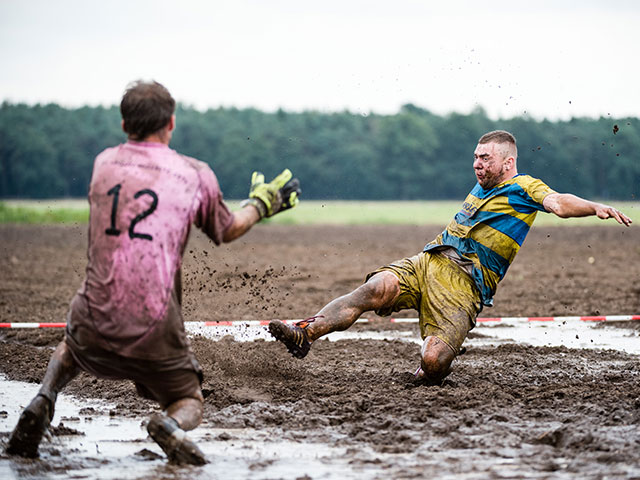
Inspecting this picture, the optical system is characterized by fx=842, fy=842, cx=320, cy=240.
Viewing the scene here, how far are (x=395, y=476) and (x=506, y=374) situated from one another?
3.07 m

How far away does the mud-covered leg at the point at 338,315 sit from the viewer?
6.06m

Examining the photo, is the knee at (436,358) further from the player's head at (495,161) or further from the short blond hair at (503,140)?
the short blond hair at (503,140)

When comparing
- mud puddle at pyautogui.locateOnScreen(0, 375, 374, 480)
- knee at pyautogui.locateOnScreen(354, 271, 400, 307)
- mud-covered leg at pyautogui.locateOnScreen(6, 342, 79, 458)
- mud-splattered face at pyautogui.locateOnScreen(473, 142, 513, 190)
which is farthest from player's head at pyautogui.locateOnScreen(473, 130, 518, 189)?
mud-covered leg at pyautogui.locateOnScreen(6, 342, 79, 458)

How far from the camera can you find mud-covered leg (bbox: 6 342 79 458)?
4391mm

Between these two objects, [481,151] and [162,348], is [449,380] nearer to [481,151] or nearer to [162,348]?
[481,151]

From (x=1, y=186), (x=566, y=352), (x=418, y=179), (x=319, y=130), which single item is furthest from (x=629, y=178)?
(x=1, y=186)

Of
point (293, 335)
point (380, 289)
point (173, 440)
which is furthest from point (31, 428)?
point (380, 289)

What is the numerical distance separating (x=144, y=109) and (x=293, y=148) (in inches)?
2939

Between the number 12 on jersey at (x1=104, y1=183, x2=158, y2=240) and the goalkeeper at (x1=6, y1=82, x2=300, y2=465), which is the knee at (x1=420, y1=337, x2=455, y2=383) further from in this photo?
the number 12 on jersey at (x1=104, y1=183, x2=158, y2=240)

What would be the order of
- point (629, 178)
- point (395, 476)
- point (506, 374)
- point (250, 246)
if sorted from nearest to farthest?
1. point (395, 476)
2. point (506, 374)
3. point (250, 246)
4. point (629, 178)

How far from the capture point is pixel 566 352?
26.8ft

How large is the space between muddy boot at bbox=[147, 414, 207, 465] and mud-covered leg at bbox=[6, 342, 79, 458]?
594 millimetres

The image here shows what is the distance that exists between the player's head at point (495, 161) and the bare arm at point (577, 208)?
0.61m

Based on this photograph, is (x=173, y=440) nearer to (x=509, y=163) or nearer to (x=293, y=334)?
(x=293, y=334)
